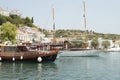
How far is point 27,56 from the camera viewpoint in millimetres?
62406

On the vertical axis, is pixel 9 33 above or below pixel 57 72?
above

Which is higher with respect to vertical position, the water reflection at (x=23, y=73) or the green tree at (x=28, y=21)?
the green tree at (x=28, y=21)

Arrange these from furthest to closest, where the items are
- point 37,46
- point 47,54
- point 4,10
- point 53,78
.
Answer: point 4,10, point 37,46, point 47,54, point 53,78

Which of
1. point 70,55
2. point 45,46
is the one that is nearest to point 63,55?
point 70,55

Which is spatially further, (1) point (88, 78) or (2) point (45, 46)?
(2) point (45, 46)

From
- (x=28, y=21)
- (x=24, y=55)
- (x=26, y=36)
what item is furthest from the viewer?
(x=28, y=21)

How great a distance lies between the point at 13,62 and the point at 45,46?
56.1 feet

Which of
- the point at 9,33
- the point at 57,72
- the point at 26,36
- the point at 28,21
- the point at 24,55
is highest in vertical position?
the point at 28,21

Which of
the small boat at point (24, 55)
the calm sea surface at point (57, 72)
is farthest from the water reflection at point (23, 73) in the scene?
the small boat at point (24, 55)

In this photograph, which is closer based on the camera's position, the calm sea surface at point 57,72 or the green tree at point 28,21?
the calm sea surface at point 57,72

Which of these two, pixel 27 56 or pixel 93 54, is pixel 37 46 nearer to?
pixel 27 56

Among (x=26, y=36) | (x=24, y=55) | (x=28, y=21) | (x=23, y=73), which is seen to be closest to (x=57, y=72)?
(x=23, y=73)

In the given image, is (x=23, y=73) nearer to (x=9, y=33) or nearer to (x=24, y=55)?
(x=24, y=55)

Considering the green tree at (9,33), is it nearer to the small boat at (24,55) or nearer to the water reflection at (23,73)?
the small boat at (24,55)
